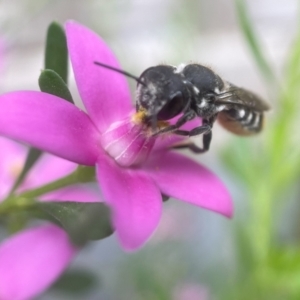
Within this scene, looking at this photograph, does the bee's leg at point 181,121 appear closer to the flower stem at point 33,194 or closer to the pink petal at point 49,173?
the flower stem at point 33,194

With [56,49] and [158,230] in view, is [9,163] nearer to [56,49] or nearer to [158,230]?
[56,49]

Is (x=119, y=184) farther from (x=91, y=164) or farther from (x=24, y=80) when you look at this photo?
(x=24, y=80)

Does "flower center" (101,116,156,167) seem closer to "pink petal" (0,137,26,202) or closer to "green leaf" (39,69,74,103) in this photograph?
"green leaf" (39,69,74,103)

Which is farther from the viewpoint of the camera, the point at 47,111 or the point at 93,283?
the point at 93,283

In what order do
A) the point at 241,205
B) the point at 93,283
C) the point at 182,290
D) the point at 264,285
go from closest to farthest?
the point at 93,283 → the point at 264,285 → the point at 182,290 → the point at 241,205

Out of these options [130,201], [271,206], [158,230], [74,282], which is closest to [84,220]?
[130,201]

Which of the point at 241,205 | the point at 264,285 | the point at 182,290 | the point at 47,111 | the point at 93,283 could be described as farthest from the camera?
the point at 241,205

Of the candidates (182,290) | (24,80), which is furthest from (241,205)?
(24,80)
